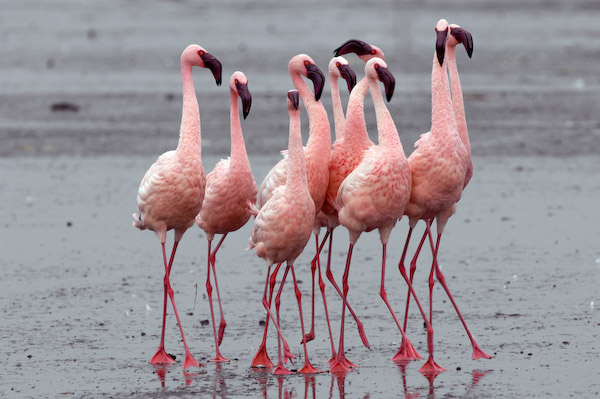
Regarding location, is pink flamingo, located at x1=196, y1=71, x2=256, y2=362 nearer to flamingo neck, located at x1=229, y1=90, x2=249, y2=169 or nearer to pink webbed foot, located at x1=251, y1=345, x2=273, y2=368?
flamingo neck, located at x1=229, y1=90, x2=249, y2=169

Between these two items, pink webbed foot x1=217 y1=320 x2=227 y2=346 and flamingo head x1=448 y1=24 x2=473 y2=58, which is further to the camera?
pink webbed foot x1=217 y1=320 x2=227 y2=346

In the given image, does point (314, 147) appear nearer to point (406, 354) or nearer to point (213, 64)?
point (213, 64)

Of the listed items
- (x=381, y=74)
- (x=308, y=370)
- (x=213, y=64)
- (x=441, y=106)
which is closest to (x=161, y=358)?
(x=308, y=370)

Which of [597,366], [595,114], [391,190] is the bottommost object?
[597,366]

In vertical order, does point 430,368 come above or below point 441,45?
below

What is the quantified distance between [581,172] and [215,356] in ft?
→ 24.2

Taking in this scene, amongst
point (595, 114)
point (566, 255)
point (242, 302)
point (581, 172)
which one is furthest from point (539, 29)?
point (242, 302)

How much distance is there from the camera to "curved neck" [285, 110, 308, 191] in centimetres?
705

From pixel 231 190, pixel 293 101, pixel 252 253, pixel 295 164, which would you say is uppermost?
pixel 293 101

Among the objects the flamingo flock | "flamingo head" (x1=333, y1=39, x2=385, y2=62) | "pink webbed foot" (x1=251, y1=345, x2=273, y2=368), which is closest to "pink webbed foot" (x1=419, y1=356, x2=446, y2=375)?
the flamingo flock

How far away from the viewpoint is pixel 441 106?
7320mm

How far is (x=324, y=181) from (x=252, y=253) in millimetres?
3207

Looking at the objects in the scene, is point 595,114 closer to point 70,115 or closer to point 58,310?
point 70,115

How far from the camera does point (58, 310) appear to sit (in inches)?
339
